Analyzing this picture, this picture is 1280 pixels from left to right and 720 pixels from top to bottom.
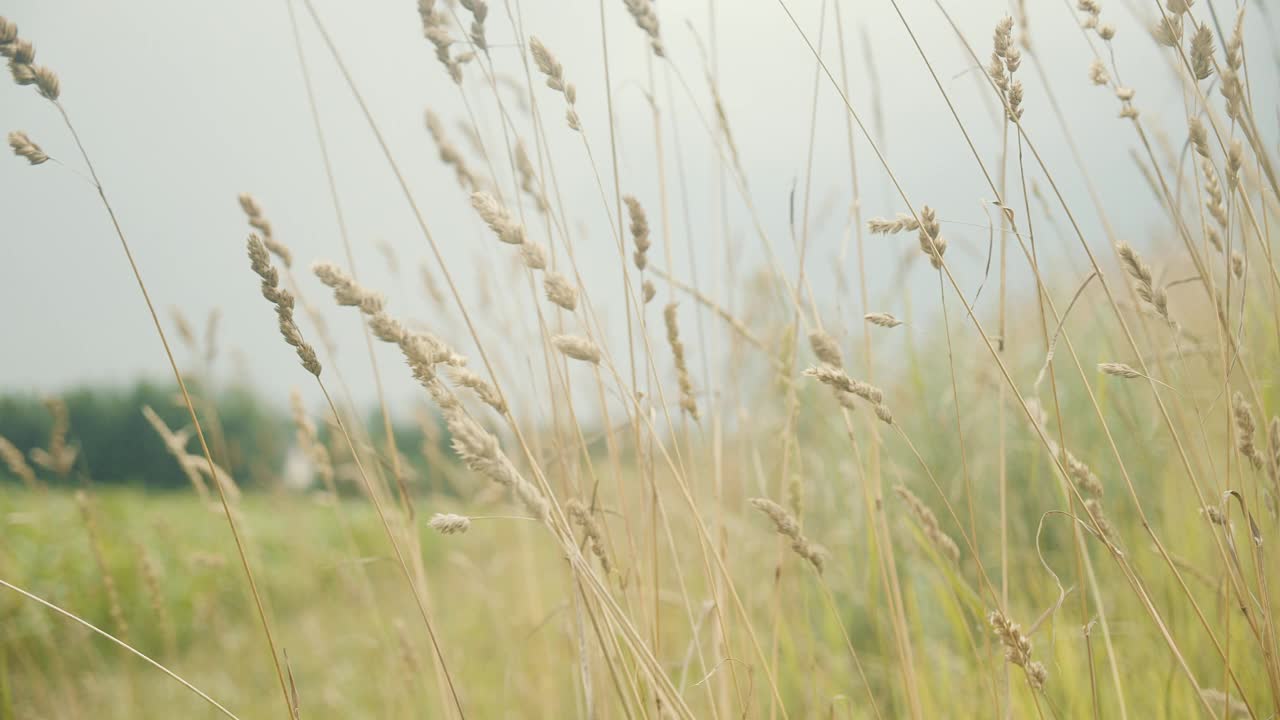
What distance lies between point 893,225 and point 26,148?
2.76ft

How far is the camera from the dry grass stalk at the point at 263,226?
0.82 m

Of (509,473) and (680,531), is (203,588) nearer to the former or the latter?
(680,531)

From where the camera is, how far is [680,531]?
2266mm

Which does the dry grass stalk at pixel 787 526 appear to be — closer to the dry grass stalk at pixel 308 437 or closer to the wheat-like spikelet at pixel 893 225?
the wheat-like spikelet at pixel 893 225

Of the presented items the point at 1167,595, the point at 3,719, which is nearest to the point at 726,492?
the point at 1167,595

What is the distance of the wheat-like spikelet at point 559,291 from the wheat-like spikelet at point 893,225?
33 centimetres

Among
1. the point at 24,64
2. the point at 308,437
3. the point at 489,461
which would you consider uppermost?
the point at 24,64

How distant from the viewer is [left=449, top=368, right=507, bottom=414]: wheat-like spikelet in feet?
1.76

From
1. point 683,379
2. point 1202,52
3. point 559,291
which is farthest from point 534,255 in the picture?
point 1202,52

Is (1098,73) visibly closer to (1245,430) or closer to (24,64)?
(1245,430)

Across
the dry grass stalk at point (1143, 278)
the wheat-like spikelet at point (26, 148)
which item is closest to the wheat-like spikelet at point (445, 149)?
the wheat-like spikelet at point (26, 148)

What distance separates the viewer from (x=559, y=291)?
56 cm

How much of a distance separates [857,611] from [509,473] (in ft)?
5.31

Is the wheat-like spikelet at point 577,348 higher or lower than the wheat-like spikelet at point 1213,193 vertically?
lower
